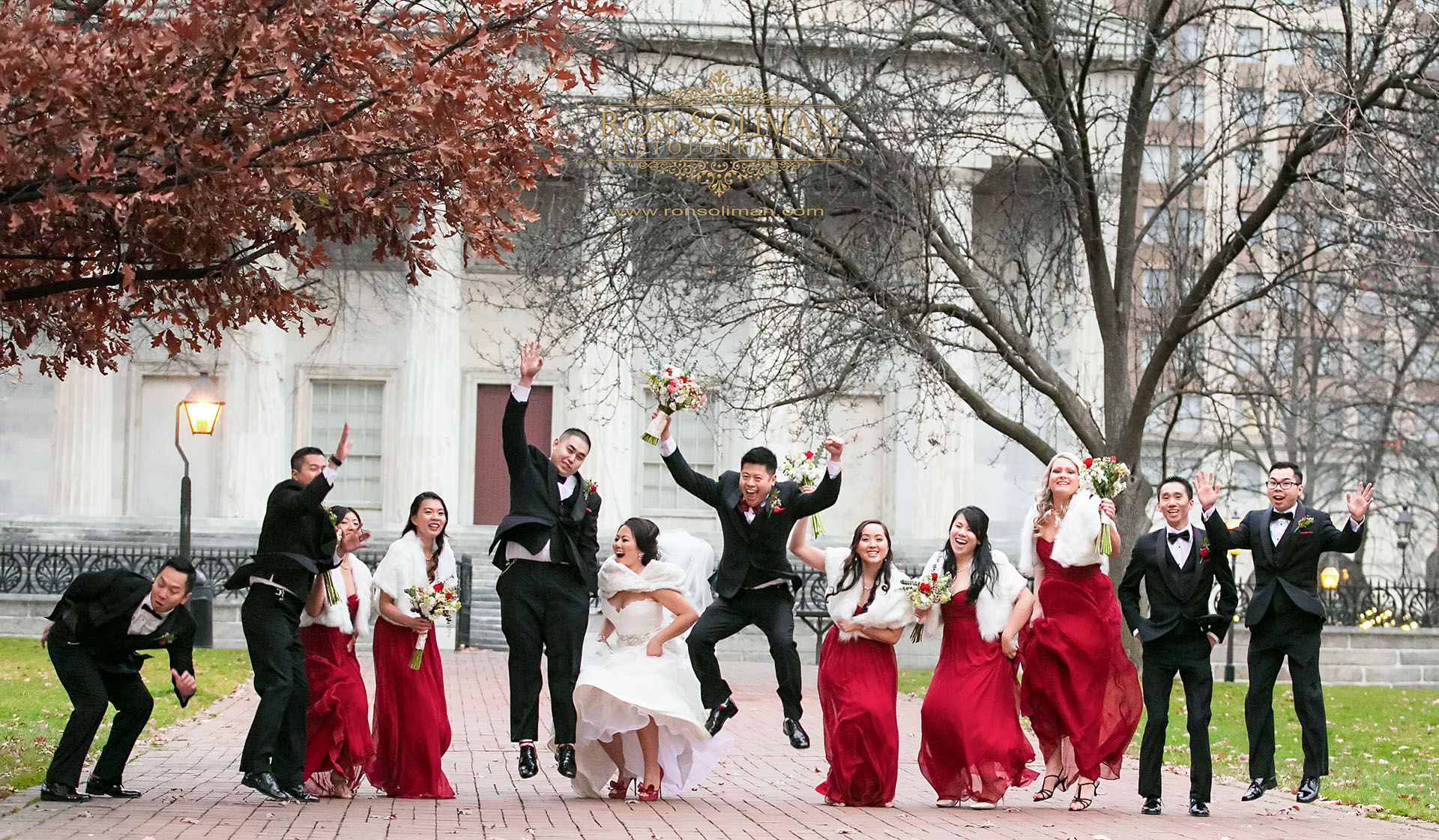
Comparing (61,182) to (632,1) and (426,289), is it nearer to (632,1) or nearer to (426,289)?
(632,1)

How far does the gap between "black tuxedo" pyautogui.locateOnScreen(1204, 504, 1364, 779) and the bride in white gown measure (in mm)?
3473

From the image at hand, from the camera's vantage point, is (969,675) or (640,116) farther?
(640,116)

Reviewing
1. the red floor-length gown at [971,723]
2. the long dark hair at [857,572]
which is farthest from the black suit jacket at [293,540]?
the red floor-length gown at [971,723]

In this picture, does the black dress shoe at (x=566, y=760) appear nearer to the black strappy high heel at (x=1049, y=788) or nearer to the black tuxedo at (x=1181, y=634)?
the black strappy high heel at (x=1049, y=788)

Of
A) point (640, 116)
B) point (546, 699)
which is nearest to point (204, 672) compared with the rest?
point (546, 699)

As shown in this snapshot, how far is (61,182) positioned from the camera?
339 inches

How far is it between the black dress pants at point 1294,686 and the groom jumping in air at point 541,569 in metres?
4.40

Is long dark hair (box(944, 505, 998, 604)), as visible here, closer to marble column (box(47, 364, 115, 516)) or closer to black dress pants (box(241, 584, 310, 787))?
black dress pants (box(241, 584, 310, 787))

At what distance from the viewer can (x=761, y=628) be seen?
11.0 m

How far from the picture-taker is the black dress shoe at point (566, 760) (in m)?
10.3

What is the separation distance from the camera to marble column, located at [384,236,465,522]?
3428 centimetres

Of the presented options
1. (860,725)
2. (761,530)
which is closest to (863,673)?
(860,725)

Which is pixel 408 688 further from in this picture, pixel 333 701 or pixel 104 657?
pixel 104 657

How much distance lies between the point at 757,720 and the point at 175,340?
28.8 ft
